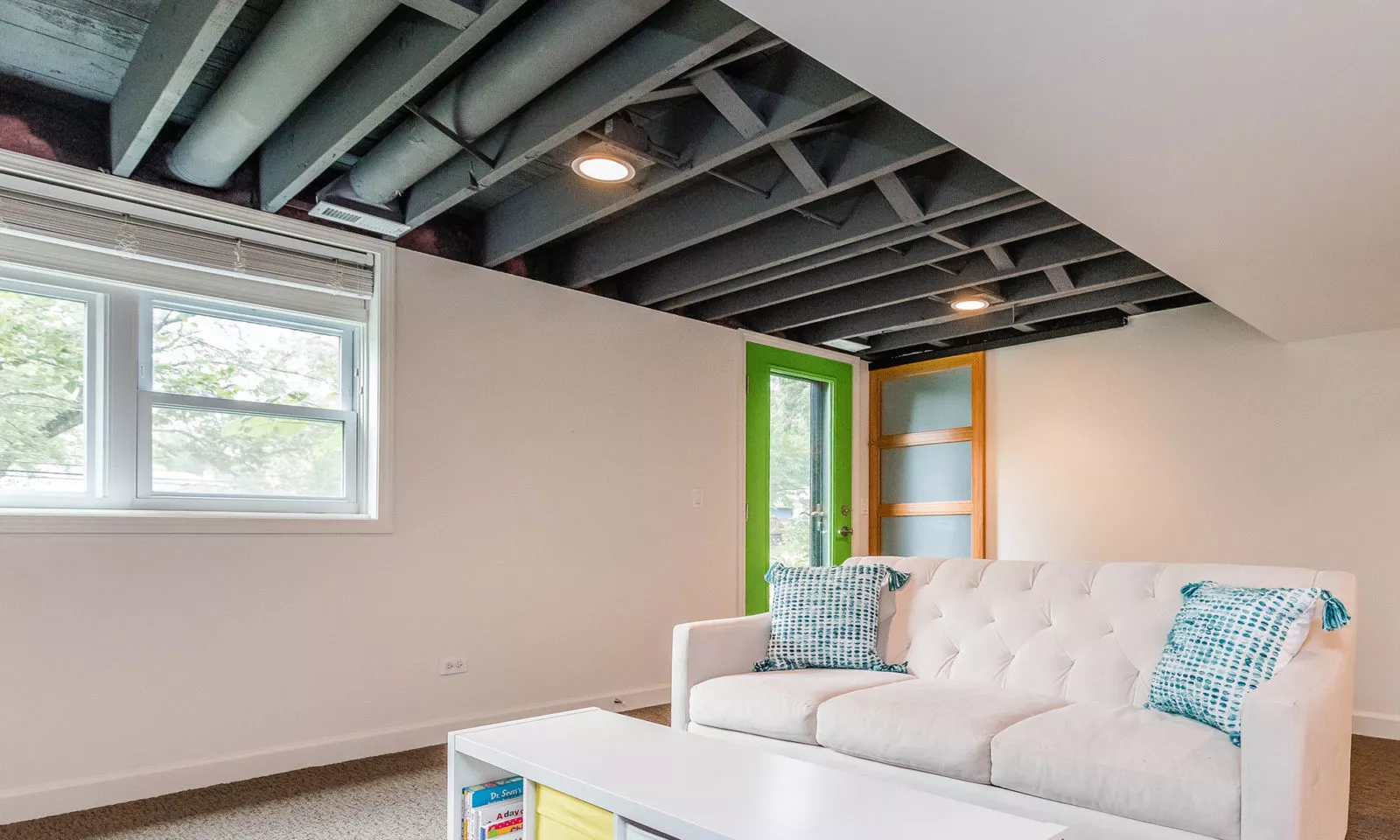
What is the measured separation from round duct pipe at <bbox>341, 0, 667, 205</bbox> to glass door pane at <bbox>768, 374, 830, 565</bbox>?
114 inches

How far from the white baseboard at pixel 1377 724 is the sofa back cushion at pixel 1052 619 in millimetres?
2002

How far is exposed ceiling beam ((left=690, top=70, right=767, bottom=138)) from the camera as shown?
2496 millimetres

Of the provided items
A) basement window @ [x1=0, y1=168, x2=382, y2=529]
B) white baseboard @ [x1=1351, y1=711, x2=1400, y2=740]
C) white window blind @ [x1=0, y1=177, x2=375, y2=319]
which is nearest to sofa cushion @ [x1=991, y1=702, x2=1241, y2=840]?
white baseboard @ [x1=1351, y1=711, x2=1400, y2=740]

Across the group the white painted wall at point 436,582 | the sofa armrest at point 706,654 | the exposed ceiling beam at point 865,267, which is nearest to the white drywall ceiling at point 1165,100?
the exposed ceiling beam at point 865,267

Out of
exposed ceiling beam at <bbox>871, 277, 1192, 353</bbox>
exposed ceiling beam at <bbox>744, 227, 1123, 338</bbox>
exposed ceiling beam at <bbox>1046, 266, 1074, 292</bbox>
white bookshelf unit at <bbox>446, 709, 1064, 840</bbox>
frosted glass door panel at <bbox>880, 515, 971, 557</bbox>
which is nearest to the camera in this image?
white bookshelf unit at <bbox>446, 709, 1064, 840</bbox>

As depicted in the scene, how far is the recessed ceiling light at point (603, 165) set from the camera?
2.86m

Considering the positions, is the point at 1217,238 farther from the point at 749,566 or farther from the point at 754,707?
the point at 749,566

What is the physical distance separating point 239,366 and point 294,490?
529 mm

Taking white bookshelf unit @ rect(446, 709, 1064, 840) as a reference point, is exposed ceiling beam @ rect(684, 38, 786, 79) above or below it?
above

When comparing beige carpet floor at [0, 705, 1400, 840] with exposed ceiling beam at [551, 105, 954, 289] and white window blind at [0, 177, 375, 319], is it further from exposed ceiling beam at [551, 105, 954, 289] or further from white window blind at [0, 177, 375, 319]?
exposed ceiling beam at [551, 105, 954, 289]

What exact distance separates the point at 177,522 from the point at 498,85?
1.94m

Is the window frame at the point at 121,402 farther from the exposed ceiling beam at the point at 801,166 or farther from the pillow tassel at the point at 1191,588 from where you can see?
the pillow tassel at the point at 1191,588

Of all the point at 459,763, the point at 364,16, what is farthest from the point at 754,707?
the point at 364,16

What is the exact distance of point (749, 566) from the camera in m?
5.23
